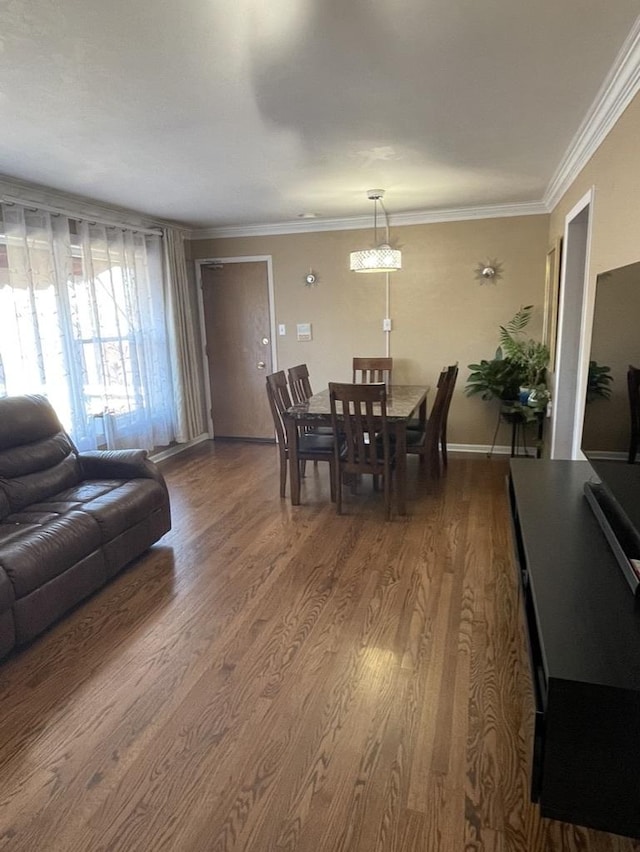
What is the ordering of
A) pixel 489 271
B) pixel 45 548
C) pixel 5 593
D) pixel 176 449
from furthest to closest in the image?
1. pixel 176 449
2. pixel 489 271
3. pixel 45 548
4. pixel 5 593

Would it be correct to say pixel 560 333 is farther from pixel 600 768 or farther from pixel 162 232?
pixel 162 232

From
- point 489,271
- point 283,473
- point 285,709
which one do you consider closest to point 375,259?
point 489,271

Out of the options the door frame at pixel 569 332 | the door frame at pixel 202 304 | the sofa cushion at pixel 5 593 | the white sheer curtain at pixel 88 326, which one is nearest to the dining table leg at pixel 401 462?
the door frame at pixel 569 332

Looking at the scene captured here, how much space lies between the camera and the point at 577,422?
3195 millimetres

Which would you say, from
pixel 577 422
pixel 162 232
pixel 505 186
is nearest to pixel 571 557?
pixel 577 422

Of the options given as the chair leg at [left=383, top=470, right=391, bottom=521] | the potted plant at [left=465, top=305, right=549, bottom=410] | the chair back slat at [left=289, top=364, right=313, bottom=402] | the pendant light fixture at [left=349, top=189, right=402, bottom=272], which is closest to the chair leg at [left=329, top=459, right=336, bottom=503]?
the chair leg at [left=383, top=470, right=391, bottom=521]

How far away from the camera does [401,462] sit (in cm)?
356

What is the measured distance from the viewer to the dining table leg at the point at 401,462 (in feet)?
11.5

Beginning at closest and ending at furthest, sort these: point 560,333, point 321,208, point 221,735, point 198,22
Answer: point 198,22
point 221,735
point 560,333
point 321,208

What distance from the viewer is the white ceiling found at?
1.65m

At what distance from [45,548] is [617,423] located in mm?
2482

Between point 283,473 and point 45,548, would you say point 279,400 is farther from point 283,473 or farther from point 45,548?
point 45,548

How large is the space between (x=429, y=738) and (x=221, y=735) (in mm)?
715

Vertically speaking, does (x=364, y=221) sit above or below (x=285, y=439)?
above
